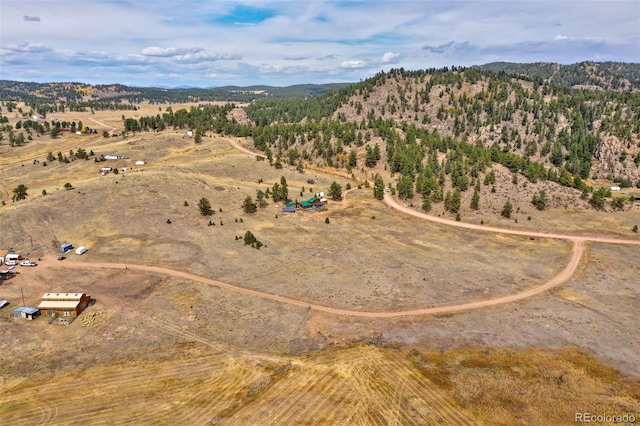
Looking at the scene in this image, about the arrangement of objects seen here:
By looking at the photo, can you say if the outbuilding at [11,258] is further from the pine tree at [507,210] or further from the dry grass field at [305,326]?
the pine tree at [507,210]

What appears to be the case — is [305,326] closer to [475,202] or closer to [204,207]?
[204,207]

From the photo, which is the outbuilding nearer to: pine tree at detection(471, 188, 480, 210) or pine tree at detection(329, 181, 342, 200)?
pine tree at detection(329, 181, 342, 200)

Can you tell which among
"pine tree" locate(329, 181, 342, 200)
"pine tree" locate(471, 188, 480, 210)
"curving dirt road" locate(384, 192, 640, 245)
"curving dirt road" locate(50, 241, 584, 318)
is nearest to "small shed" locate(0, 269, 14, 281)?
"curving dirt road" locate(50, 241, 584, 318)

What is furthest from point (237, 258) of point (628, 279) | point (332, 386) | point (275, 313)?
point (628, 279)

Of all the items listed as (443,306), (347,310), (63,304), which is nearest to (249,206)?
(347,310)

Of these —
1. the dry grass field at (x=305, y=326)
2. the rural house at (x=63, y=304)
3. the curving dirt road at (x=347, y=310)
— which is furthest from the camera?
the curving dirt road at (x=347, y=310)

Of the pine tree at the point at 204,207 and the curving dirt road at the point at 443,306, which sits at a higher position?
the pine tree at the point at 204,207

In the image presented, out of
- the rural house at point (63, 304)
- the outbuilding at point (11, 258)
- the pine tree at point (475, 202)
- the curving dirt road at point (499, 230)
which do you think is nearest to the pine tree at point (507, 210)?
the pine tree at point (475, 202)

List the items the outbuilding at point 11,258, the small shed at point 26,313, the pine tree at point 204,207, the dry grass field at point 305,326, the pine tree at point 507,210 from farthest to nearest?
the pine tree at point 507,210, the pine tree at point 204,207, the outbuilding at point 11,258, the small shed at point 26,313, the dry grass field at point 305,326
